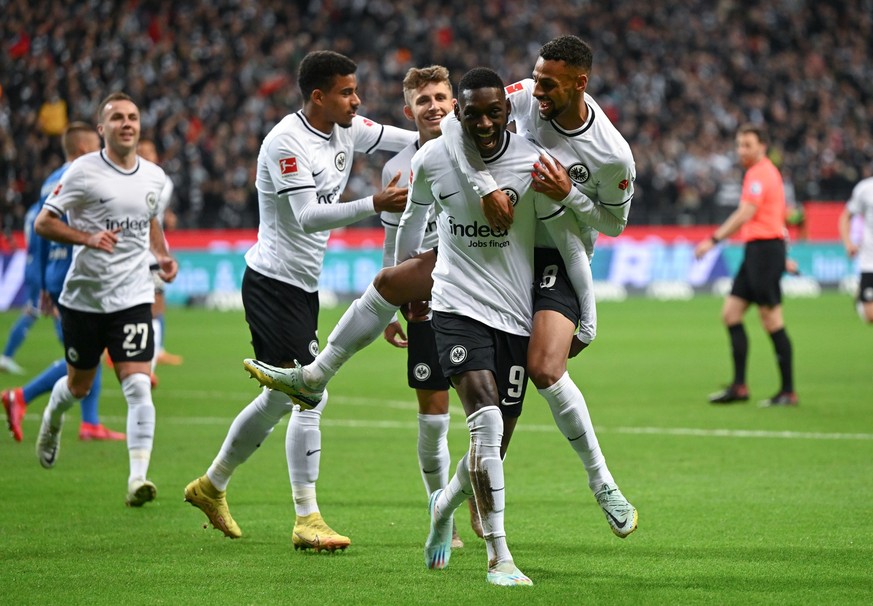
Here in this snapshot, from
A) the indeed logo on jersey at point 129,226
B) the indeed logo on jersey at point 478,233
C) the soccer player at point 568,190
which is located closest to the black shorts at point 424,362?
the soccer player at point 568,190

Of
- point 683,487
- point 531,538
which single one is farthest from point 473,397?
point 683,487

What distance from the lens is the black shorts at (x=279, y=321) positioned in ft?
21.8

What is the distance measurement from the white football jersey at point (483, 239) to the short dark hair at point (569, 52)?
1.29ft

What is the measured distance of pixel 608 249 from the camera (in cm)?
2559

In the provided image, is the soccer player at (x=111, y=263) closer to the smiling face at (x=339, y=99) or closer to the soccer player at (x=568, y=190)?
the smiling face at (x=339, y=99)

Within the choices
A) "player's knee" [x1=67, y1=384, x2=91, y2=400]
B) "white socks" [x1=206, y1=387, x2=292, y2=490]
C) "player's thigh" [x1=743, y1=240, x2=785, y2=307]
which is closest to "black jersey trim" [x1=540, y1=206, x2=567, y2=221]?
"white socks" [x1=206, y1=387, x2=292, y2=490]

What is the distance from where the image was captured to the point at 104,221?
8086mm

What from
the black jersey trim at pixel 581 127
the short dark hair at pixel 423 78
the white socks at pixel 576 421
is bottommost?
the white socks at pixel 576 421

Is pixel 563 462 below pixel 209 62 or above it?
below

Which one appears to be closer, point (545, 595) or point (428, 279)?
point (545, 595)

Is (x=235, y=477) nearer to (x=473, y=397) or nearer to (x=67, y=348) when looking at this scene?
(x=67, y=348)

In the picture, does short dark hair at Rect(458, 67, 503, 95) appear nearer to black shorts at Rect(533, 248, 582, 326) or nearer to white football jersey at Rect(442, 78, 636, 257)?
white football jersey at Rect(442, 78, 636, 257)

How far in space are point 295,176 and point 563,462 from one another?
367 cm

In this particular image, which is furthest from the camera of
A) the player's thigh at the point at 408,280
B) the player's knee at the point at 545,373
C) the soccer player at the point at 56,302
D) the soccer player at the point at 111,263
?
the soccer player at the point at 56,302
